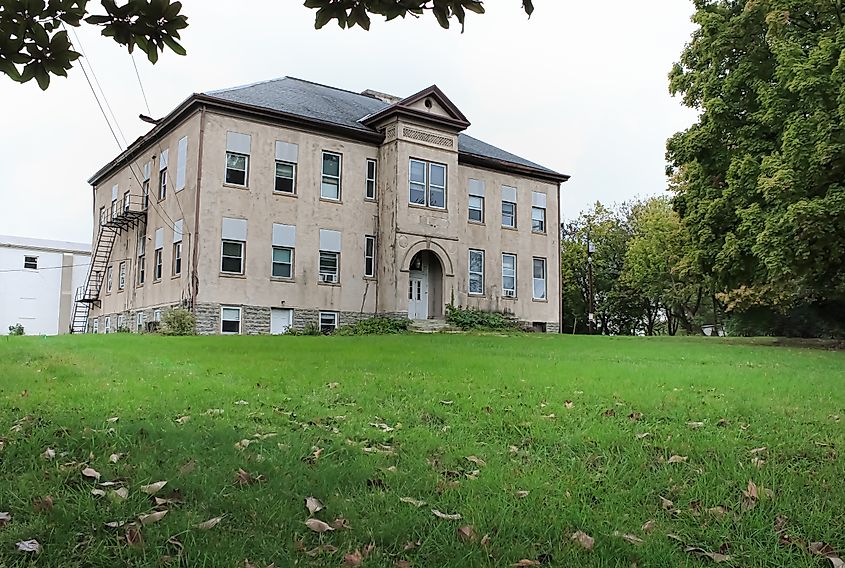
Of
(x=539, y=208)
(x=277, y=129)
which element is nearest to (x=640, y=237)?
(x=539, y=208)

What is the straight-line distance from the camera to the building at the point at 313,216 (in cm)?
2478

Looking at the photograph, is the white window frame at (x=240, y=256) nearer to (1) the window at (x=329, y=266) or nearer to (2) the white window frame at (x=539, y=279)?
(1) the window at (x=329, y=266)

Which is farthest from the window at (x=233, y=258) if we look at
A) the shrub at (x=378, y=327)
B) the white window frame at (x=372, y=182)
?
the white window frame at (x=372, y=182)

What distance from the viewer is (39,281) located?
46531mm

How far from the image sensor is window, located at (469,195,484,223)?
30562mm

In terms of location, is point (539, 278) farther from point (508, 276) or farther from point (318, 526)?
point (318, 526)

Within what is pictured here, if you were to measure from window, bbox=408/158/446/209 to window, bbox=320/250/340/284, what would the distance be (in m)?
3.51

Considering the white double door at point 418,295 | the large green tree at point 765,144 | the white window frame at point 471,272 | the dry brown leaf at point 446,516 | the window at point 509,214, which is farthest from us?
the window at point 509,214

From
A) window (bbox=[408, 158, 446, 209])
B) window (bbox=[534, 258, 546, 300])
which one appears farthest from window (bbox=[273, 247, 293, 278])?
window (bbox=[534, 258, 546, 300])

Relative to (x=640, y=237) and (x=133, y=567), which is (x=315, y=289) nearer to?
(x=133, y=567)

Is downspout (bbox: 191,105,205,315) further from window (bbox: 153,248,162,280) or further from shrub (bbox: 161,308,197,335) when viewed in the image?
window (bbox: 153,248,162,280)

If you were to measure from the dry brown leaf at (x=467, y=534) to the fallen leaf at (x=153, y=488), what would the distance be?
6.14 ft

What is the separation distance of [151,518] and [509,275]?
2776 centimetres

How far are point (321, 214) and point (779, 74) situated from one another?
15.1 meters
